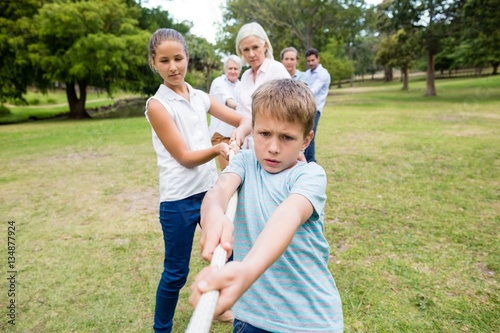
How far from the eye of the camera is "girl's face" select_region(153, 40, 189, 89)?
220cm

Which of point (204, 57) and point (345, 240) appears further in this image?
point (204, 57)

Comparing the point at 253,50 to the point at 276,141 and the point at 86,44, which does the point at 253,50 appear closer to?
the point at 276,141

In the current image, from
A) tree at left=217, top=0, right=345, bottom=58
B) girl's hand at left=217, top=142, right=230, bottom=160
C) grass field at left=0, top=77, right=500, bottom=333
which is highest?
tree at left=217, top=0, right=345, bottom=58

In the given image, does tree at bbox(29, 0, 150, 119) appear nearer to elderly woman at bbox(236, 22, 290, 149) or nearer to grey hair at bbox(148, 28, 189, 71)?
elderly woman at bbox(236, 22, 290, 149)

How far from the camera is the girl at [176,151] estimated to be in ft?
7.08

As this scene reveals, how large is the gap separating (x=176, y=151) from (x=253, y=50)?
1.72m

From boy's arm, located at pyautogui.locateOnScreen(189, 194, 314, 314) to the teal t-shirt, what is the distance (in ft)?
0.34

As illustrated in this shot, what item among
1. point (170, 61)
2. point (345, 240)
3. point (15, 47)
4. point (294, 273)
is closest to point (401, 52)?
point (15, 47)

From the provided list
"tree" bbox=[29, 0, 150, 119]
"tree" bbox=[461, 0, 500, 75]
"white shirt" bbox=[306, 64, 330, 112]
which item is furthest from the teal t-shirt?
"tree" bbox=[461, 0, 500, 75]

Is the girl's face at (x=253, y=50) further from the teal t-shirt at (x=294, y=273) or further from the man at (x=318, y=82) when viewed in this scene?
the man at (x=318, y=82)

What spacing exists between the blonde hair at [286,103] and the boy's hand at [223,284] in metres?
0.71

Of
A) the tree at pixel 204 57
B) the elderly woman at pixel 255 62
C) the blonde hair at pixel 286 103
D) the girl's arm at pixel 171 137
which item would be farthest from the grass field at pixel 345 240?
the tree at pixel 204 57

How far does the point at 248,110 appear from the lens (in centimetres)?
350

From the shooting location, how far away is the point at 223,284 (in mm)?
876
